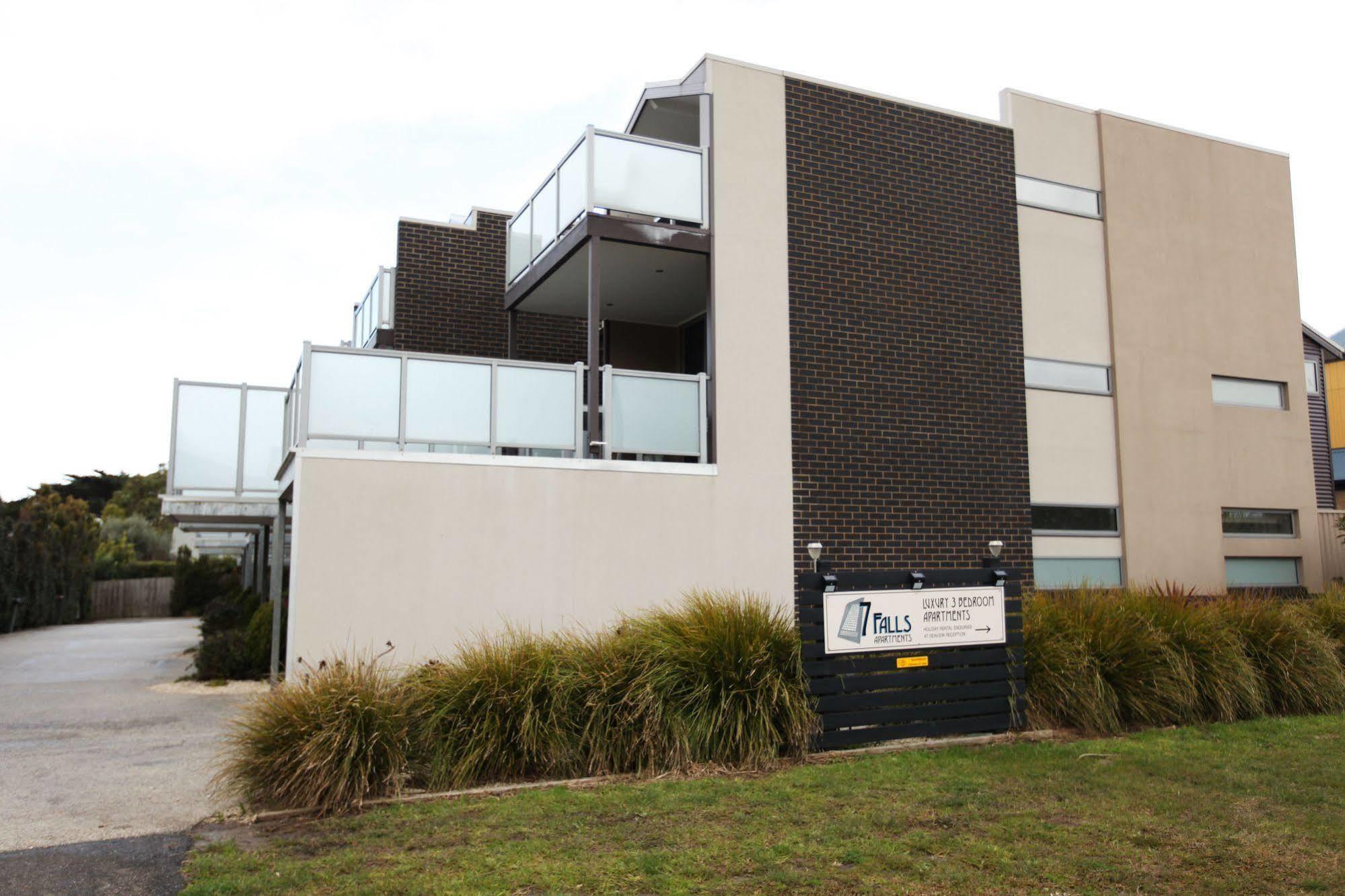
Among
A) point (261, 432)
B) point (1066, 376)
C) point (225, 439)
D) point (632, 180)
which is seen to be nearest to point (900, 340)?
point (1066, 376)

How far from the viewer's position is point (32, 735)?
9.94 m

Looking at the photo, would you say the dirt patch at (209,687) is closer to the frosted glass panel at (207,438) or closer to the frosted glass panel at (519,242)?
the frosted glass panel at (207,438)

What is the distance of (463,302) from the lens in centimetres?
1598

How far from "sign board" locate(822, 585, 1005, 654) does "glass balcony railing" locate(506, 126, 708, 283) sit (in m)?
5.49

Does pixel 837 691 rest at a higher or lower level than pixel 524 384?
lower

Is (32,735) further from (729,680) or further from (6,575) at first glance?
(6,575)

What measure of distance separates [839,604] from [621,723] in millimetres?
2022

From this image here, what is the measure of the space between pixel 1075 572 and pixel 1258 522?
12.7ft

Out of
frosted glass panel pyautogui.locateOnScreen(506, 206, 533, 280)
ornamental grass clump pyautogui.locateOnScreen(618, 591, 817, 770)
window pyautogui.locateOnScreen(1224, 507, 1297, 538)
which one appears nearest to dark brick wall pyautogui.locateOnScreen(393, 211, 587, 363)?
frosted glass panel pyautogui.locateOnScreen(506, 206, 533, 280)

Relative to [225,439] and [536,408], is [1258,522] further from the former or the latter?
[225,439]

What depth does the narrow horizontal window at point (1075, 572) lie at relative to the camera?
1412cm

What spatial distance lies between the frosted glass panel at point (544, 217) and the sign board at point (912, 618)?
21.3ft

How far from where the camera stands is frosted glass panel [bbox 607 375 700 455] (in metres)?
11.7

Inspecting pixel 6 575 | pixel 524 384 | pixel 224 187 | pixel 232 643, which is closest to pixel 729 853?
pixel 524 384
